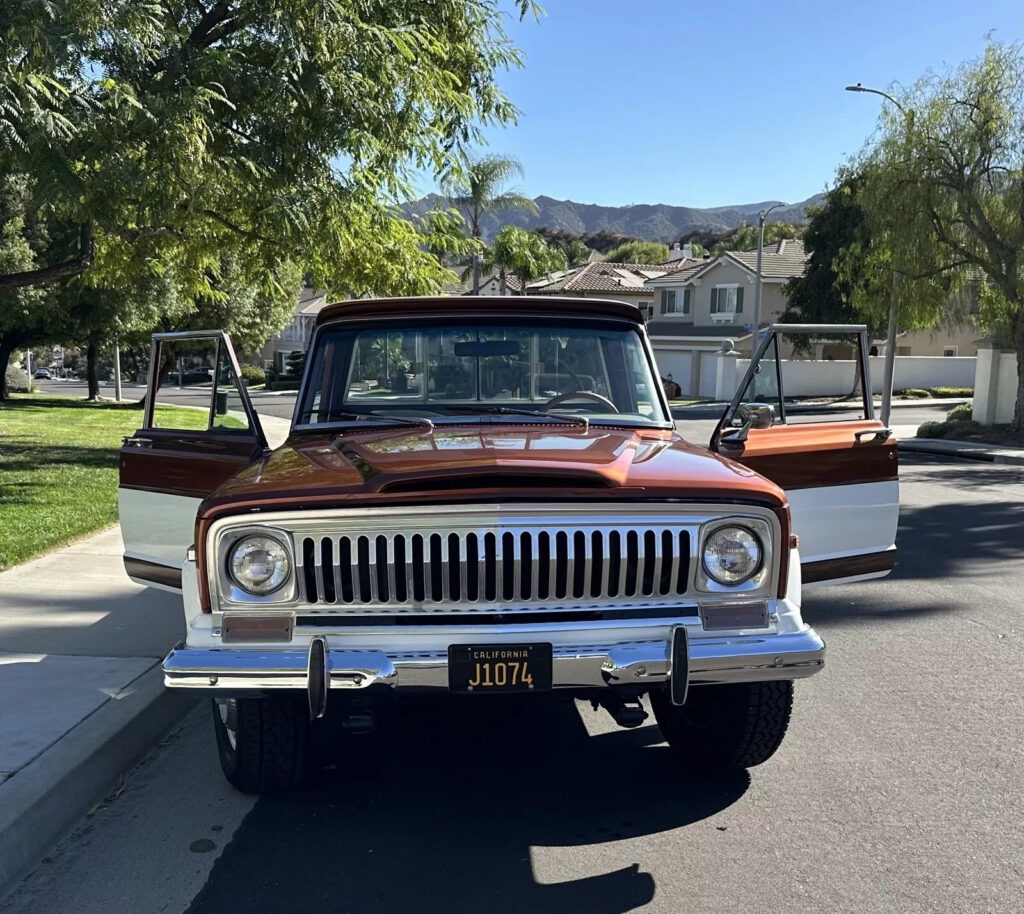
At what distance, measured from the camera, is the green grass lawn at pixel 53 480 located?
9.12 metres

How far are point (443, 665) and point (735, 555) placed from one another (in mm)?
1087

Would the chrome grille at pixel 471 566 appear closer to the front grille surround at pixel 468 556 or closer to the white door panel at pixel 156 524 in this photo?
the front grille surround at pixel 468 556

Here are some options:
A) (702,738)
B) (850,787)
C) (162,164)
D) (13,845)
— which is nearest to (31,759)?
(13,845)

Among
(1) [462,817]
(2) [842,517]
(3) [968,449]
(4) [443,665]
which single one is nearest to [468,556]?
(4) [443,665]

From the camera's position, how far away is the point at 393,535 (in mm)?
3453

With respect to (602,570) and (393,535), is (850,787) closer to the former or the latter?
(602,570)

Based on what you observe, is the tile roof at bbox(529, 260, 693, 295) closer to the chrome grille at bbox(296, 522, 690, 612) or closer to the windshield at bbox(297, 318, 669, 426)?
the windshield at bbox(297, 318, 669, 426)

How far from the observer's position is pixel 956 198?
76.0 ft

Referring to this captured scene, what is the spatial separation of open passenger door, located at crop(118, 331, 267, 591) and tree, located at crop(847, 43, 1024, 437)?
70.0 feet

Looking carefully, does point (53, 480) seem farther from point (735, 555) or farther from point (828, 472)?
point (735, 555)

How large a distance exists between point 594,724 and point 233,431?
2241mm

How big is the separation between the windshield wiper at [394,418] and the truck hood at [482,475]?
0.39m

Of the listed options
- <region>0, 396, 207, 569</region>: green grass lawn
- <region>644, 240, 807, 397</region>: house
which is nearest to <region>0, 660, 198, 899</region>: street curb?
<region>0, 396, 207, 569</region>: green grass lawn

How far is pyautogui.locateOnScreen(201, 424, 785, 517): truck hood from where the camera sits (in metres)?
3.42
